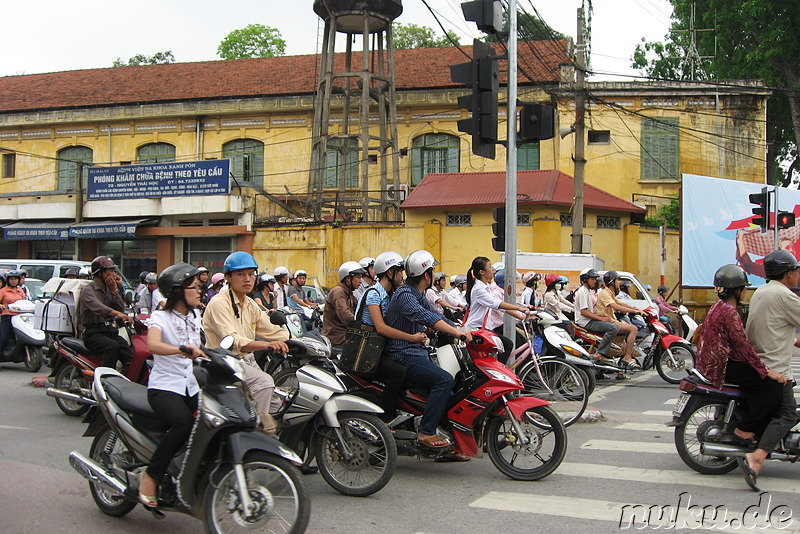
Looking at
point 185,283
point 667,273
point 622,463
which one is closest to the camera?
point 185,283

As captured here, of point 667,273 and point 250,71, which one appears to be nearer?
point 667,273

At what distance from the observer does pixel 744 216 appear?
2269cm

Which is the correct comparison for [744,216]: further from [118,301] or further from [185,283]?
[185,283]

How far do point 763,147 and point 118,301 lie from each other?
84.9 ft

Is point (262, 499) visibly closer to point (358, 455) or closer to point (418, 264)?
point (358, 455)

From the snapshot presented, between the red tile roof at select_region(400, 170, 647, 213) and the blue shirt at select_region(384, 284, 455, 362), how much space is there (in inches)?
716

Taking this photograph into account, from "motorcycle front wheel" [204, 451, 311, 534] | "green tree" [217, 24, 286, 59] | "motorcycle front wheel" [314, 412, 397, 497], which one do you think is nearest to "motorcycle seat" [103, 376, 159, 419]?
"motorcycle front wheel" [204, 451, 311, 534]

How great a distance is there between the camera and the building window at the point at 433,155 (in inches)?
1233

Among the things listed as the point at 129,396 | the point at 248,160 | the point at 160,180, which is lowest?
the point at 129,396

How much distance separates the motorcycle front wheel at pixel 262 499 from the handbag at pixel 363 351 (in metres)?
2.09

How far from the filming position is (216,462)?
4.62 metres

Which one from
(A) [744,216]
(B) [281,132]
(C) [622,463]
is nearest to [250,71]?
(B) [281,132]

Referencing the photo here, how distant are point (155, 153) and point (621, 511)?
1247 inches

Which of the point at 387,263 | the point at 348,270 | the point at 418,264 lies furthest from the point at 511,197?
the point at 418,264
